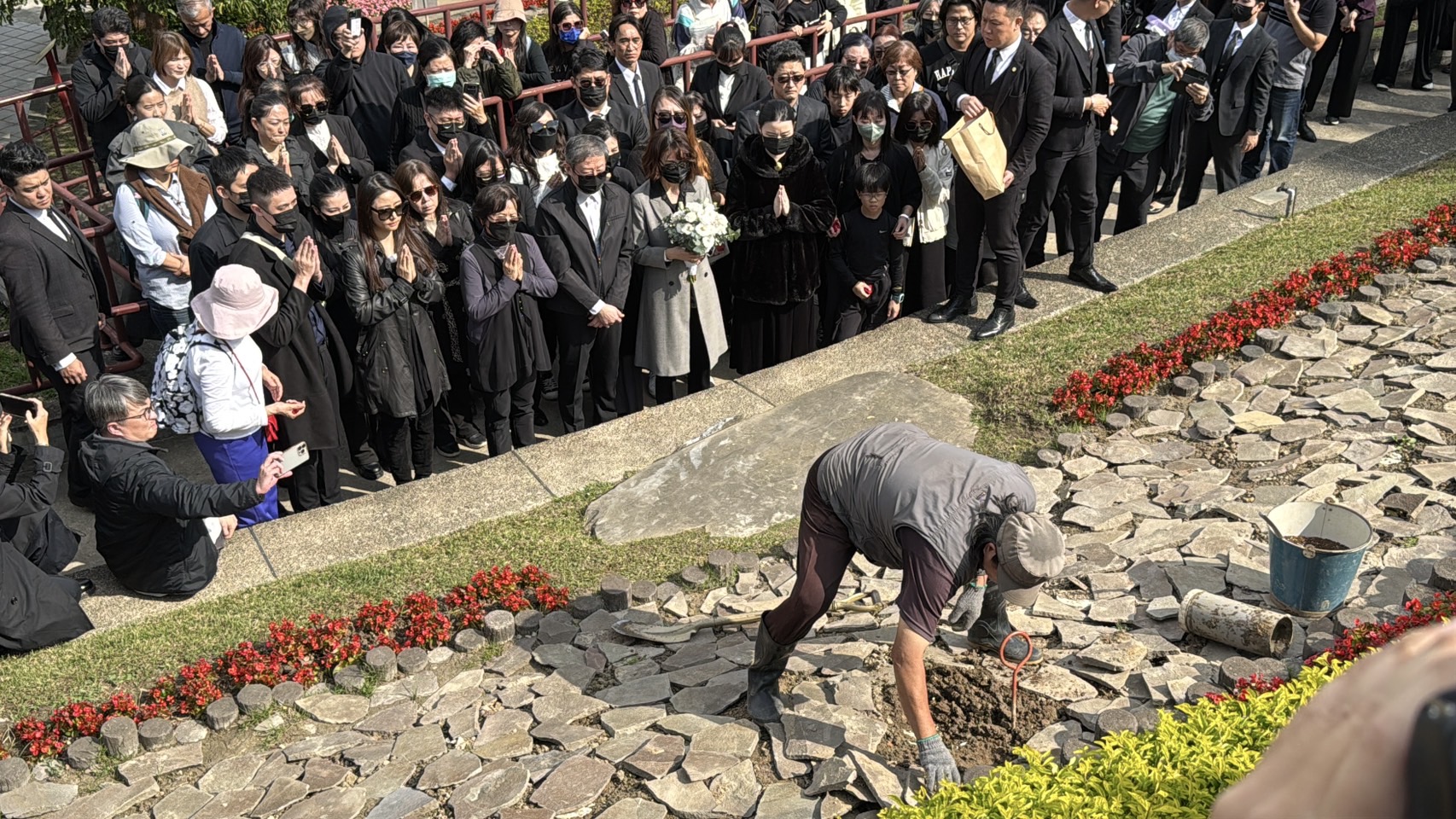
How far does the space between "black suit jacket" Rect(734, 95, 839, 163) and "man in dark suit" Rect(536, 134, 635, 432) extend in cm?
119

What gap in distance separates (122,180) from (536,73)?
139 inches

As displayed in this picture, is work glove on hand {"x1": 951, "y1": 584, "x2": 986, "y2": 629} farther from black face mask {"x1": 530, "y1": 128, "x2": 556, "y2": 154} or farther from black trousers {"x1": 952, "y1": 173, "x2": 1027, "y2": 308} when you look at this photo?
black face mask {"x1": 530, "y1": 128, "x2": 556, "y2": 154}

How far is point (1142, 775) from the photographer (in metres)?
4.56

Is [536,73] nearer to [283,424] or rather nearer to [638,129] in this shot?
[638,129]

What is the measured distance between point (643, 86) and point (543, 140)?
191cm

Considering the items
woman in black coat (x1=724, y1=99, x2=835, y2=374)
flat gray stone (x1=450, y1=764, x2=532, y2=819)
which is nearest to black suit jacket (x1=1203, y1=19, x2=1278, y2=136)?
woman in black coat (x1=724, y1=99, x2=835, y2=374)

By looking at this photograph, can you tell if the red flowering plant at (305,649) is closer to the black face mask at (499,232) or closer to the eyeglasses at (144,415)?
the eyeglasses at (144,415)

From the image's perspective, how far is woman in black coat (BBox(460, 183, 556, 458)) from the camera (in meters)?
8.30

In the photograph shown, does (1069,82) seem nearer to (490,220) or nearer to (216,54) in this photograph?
(490,220)

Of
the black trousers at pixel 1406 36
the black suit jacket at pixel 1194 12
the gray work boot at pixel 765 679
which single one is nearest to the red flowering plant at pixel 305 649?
the gray work boot at pixel 765 679

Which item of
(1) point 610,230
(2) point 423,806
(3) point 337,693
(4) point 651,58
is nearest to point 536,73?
(4) point 651,58

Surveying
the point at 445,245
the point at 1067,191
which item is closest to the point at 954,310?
the point at 1067,191

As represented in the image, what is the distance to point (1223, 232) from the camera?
10.3m

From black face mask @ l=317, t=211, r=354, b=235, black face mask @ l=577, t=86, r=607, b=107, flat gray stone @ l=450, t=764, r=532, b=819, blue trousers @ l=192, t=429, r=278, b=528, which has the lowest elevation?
flat gray stone @ l=450, t=764, r=532, b=819
